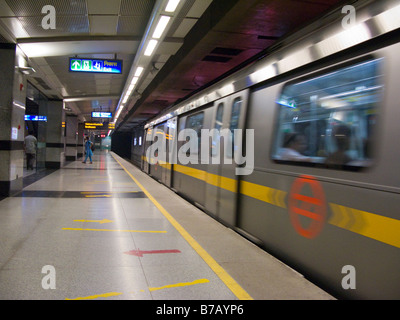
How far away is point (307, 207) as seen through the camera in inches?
130

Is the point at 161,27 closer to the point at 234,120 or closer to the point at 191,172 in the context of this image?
the point at 234,120

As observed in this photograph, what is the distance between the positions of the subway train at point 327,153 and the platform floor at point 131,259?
1.23 feet

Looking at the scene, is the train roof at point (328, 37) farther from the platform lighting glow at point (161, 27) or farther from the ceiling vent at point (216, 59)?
the ceiling vent at point (216, 59)

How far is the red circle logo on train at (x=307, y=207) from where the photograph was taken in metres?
3.11

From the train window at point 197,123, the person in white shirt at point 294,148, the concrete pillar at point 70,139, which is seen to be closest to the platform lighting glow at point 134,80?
the train window at point 197,123

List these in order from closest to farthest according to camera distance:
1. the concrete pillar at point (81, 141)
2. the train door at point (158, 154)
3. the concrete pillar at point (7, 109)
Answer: the concrete pillar at point (7, 109)
the train door at point (158, 154)
the concrete pillar at point (81, 141)

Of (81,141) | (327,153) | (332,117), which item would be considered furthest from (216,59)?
(81,141)

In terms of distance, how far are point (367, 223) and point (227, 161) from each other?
3080 mm

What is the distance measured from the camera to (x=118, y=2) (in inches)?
237

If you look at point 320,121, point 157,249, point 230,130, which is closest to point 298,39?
point 320,121

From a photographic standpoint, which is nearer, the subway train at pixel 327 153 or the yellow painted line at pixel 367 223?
the yellow painted line at pixel 367 223

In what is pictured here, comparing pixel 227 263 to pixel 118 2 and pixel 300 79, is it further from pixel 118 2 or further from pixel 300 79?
pixel 118 2

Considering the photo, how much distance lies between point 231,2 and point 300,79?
1.73 metres

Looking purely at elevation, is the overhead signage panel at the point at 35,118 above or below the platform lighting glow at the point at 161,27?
below
